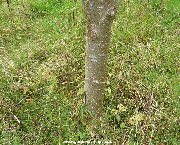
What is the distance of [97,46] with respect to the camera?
11.3 feet

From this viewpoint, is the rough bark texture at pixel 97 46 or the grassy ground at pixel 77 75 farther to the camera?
the grassy ground at pixel 77 75

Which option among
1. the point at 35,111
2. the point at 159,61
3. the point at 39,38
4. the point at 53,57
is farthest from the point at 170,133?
the point at 39,38

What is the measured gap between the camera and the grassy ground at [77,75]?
12.5ft

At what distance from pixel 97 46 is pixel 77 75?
119 centimetres

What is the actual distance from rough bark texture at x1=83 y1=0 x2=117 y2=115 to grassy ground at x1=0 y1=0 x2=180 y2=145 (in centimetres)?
21

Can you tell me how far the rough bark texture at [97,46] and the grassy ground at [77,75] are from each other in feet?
0.69

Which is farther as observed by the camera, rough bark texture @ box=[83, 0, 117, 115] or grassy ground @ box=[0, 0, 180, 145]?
grassy ground @ box=[0, 0, 180, 145]

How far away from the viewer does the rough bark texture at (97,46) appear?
10.4ft

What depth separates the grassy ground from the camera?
3799 mm

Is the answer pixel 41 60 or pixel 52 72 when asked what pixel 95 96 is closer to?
pixel 52 72

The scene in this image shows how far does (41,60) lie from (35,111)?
1.13 meters

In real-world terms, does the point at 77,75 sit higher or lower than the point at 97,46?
lower

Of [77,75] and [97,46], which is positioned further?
[77,75]

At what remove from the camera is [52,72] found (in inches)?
183
